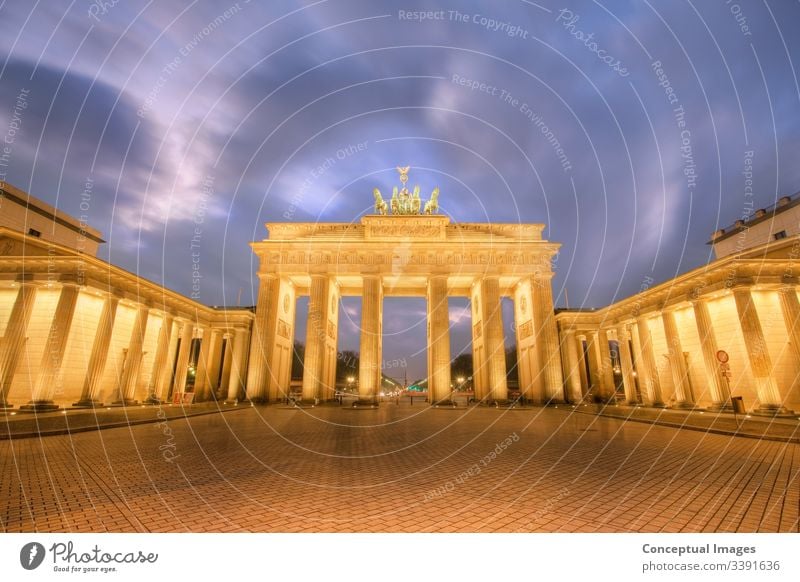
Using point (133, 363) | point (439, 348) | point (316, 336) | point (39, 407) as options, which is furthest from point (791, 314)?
point (133, 363)

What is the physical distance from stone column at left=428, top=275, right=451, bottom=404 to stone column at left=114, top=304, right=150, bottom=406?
2587cm

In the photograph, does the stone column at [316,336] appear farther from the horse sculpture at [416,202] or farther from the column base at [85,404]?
the column base at [85,404]

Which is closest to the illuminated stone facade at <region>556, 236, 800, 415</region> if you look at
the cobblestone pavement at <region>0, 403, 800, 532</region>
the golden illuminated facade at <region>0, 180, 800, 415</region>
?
the golden illuminated facade at <region>0, 180, 800, 415</region>

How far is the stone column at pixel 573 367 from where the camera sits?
3175cm

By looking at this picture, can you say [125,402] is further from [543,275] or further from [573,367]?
[573,367]

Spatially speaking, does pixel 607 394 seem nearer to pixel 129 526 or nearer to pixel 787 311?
pixel 787 311

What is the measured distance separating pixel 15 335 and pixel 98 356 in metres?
4.46

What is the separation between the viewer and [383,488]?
589 centimetres

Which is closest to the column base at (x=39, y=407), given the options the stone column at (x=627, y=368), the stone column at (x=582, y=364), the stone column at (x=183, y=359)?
the stone column at (x=183, y=359)

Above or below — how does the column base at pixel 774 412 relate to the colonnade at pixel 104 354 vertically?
below

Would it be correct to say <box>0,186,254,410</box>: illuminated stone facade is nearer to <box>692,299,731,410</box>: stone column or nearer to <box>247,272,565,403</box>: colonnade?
<box>247,272,565,403</box>: colonnade

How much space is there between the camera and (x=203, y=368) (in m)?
37.1

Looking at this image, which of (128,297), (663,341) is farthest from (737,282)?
(128,297)

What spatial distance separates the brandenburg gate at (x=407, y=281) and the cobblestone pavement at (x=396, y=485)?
20984mm
